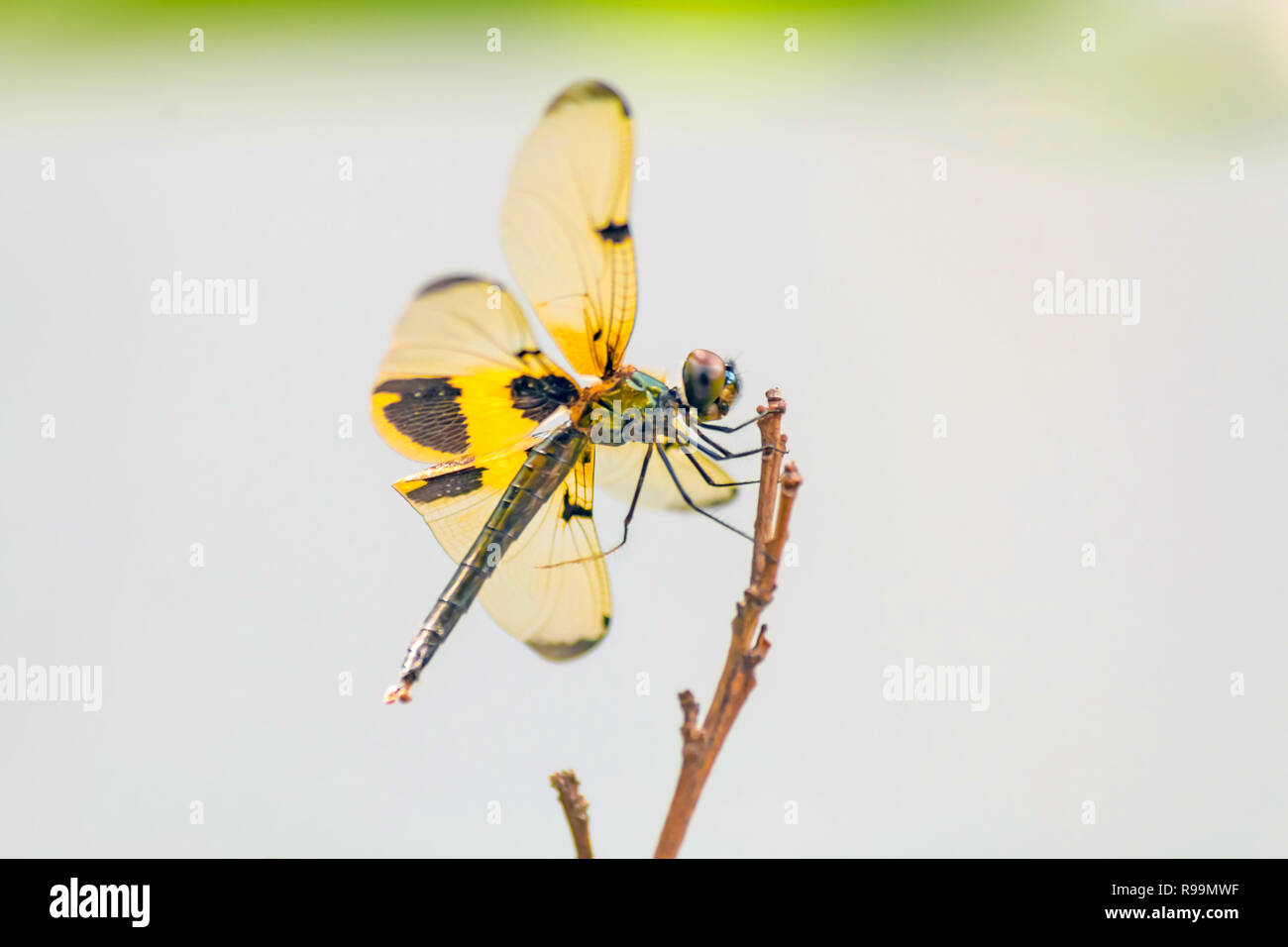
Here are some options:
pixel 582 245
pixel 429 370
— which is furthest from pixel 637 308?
pixel 429 370

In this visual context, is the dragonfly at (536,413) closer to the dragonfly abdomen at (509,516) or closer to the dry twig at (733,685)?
the dragonfly abdomen at (509,516)

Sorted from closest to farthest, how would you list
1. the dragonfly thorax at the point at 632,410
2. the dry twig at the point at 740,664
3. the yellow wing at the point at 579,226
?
1. the dry twig at the point at 740,664
2. the yellow wing at the point at 579,226
3. the dragonfly thorax at the point at 632,410

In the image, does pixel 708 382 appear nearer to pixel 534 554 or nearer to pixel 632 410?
pixel 632 410

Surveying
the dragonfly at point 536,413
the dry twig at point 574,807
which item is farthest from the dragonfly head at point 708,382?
the dry twig at point 574,807

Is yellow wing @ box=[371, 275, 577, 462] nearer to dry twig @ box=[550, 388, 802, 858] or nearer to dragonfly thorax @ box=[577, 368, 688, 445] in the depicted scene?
dragonfly thorax @ box=[577, 368, 688, 445]

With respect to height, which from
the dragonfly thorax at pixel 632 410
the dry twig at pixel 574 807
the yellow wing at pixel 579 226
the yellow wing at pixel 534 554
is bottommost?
the dry twig at pixel 574 807

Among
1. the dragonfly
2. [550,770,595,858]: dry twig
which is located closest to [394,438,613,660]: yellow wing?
the dragonfly

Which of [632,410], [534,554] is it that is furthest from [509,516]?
[632,410]
